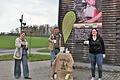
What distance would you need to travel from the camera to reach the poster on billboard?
1969cm

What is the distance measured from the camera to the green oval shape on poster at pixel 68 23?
18.0m

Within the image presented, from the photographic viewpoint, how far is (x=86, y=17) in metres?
20.1

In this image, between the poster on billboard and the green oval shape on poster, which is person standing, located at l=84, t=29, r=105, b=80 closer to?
the green oval shape on poster

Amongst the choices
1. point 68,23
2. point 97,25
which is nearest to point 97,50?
point 68,23

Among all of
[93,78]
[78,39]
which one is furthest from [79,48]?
[93,78]

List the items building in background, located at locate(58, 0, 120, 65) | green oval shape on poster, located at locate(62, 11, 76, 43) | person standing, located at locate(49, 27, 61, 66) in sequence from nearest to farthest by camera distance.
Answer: person standing, located at locate(49, 27, 61, 66) → green oval shape on poster, located at locate(62, 11, 76, 43) → building in background, located at locate(58, 0, 120, 65)

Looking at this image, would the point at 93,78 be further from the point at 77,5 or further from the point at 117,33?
the point at 77,5

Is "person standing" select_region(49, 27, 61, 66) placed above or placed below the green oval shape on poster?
below

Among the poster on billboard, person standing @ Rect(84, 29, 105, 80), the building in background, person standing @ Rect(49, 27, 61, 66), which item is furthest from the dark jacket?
the poster on billboard

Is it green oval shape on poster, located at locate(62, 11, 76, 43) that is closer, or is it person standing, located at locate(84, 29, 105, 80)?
person standing, located at locate(84, 29, 105, 80)

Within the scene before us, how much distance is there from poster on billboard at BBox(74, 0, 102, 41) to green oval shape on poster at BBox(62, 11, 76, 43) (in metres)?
0.51

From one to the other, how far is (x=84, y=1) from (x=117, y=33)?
2.37m

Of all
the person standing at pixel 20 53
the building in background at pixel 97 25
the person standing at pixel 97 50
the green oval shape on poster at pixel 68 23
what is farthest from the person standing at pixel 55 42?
the building in background at pixel 97 25

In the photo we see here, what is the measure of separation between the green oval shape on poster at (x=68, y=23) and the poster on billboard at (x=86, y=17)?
1.68 ft
